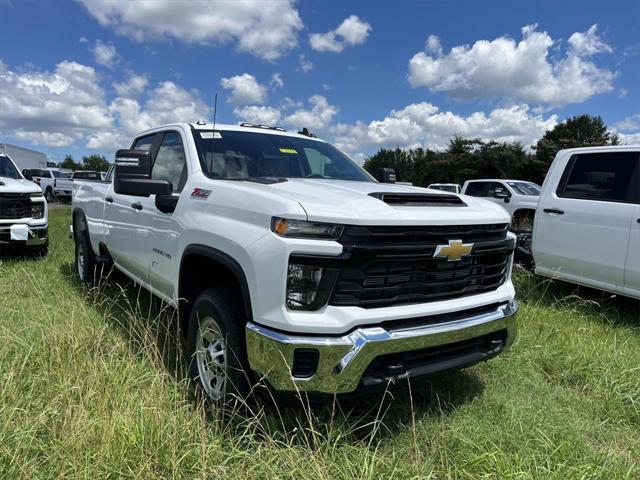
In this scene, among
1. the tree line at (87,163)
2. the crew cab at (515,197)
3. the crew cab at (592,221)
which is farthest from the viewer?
the tree line at (87,163)

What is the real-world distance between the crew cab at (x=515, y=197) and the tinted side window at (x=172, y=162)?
9.35 metres

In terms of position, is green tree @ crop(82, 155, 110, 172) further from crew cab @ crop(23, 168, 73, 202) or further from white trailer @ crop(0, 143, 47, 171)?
crew cab @ crop(23, 168, 73, 202)

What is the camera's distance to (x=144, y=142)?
4.89 m

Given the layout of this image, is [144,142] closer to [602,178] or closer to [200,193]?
[200,193]

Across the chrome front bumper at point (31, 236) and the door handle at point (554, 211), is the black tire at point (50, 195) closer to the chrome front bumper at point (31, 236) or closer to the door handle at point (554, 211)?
the chrome front bumper at point (31, 236)

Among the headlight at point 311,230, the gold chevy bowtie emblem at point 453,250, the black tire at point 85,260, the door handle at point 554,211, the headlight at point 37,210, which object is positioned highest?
the door handle at point 554,211

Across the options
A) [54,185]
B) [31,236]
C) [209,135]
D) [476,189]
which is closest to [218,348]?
[209,135]

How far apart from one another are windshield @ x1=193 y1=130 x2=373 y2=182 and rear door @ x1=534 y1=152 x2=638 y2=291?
2.50 m

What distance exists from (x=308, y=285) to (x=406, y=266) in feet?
1.76

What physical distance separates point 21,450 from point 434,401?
7.80 feet

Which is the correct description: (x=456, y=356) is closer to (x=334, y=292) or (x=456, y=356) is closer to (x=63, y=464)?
(x=334, y=292)

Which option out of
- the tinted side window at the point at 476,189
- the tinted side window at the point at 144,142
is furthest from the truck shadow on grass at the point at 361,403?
the tinted side window at the point at 476,189

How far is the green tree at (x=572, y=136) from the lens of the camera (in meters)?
41.0

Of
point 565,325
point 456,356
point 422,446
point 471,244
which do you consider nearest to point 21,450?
point 422,446
